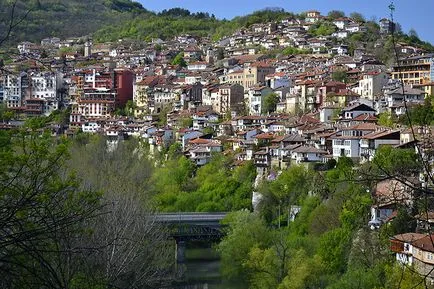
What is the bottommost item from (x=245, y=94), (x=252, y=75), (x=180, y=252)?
(x=180, y=252)

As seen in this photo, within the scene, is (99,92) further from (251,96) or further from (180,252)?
(180,252)

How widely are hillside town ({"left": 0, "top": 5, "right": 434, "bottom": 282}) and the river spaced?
10.2 ft

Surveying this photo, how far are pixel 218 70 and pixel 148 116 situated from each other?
Result: 879 cm

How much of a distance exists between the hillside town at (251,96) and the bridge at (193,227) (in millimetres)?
2523

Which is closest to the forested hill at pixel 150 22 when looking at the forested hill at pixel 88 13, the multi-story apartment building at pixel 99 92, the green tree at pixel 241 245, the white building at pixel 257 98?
the forested hill at pixel 88 13

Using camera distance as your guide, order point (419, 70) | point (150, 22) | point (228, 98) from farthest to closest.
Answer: point (150, 22) → point (228, 98) → point (419, 70)

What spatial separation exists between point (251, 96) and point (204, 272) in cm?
2301

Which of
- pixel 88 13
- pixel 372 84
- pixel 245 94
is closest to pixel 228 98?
pixel 245 94

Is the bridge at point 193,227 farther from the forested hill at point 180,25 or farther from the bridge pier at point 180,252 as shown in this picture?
the forested hill at point 180,25

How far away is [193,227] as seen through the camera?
24.3 m

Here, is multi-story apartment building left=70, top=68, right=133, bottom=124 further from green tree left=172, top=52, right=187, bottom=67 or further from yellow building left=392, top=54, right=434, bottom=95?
yellow building left=392, top=54, right=434, bottom=95

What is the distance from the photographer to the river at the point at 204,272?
62.0ft

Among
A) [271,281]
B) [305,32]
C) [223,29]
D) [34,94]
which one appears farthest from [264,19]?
[271,281]

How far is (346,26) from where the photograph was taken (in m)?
58.9
